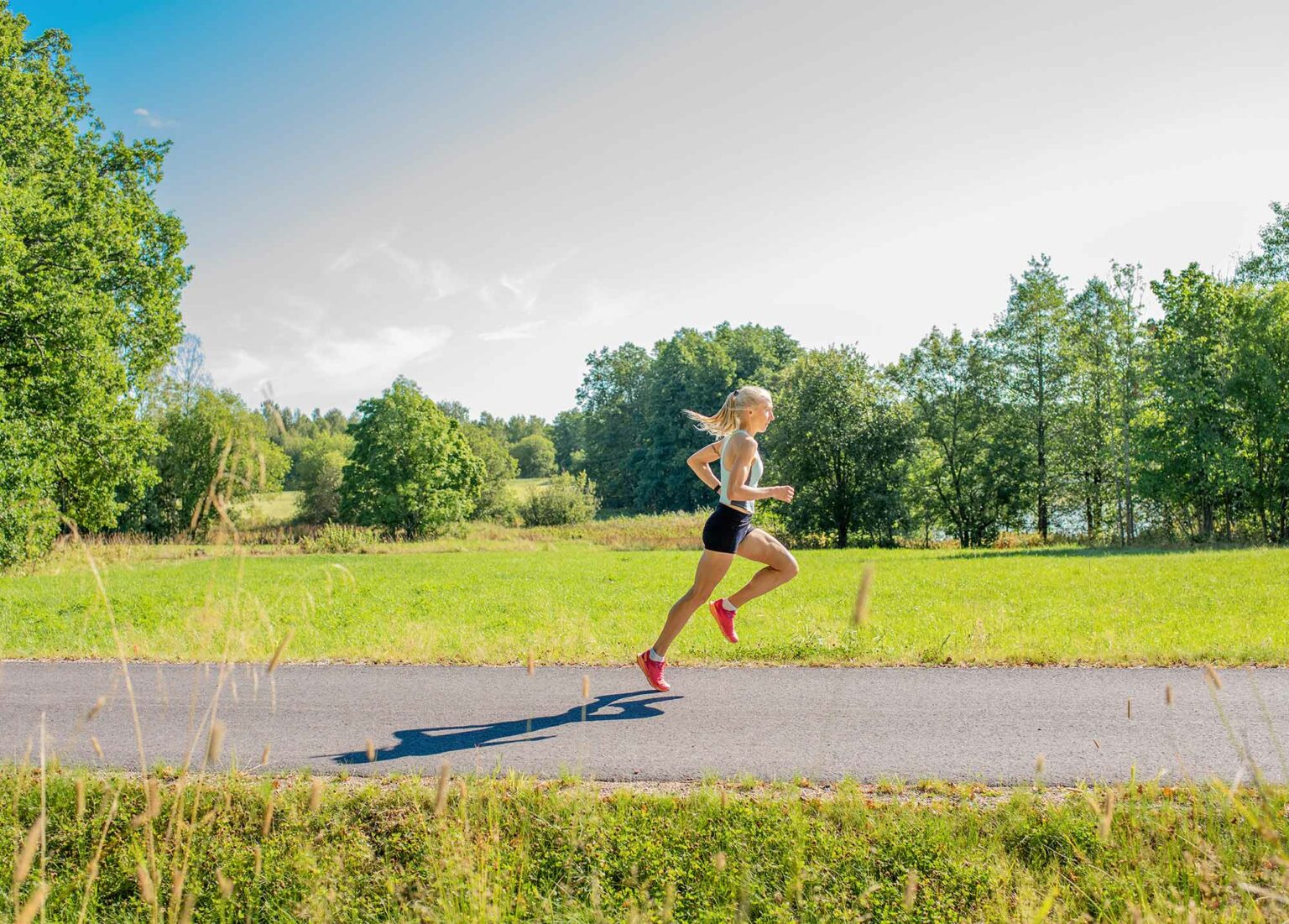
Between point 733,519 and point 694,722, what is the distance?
150 centimetres

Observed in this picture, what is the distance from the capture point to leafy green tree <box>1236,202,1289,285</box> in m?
38.2

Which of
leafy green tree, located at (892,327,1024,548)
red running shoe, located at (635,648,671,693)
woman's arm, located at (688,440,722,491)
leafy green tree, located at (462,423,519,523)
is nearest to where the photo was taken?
red running shoe, located at (635,648,671,693)

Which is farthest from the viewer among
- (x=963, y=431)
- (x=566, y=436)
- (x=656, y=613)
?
(x=566, y=436)

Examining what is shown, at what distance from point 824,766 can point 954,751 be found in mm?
903

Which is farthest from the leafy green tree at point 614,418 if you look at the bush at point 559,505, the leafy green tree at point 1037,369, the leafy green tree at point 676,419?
the leafy green tree at point 1037,369

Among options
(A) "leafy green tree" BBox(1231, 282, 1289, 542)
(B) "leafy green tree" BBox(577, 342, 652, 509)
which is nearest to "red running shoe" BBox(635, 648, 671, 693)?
(A) "leafy green tree" BBox(1231, 282, 1289, 542)

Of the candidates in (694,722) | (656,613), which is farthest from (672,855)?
(656,613)

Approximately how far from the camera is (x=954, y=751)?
4.99 metres

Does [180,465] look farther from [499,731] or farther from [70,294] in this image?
[499,731]

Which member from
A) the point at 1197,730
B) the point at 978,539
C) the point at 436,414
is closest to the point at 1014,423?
the point at 978,539

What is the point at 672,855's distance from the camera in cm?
389

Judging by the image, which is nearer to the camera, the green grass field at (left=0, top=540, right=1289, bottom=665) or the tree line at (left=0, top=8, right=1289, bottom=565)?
the green grass field at (left=0, top=540, right=1289, bottom=665)

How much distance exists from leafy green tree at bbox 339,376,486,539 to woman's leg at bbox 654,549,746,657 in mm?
45521

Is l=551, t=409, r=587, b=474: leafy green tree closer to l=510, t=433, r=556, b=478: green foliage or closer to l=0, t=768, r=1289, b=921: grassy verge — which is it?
l=510, t=433, r=556, b=478: green foliage
